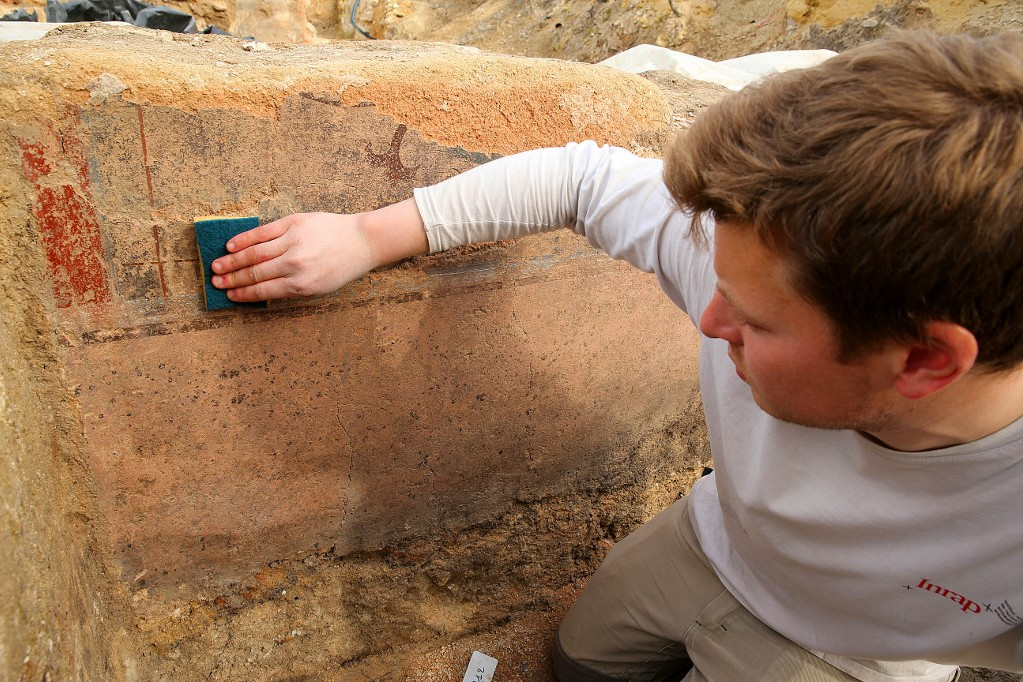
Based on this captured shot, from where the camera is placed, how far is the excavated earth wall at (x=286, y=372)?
1.27m

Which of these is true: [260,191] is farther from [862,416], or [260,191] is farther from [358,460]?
[862,416]

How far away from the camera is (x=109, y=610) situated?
1.53m

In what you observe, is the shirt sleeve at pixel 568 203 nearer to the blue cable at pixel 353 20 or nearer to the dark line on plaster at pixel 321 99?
the dark line on plaster at pixel 321 99

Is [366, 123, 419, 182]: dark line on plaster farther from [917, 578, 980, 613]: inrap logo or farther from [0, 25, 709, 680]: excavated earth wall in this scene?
[917, 578, 980, 613]: inrap logo

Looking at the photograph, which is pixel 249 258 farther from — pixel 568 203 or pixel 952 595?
pixel 952 595

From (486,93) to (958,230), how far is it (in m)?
0.96

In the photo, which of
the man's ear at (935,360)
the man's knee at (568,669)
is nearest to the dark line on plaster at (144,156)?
the man's ear at (935,360)

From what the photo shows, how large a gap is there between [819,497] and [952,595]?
25 centimetres

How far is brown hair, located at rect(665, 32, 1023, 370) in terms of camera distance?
2.68 ft

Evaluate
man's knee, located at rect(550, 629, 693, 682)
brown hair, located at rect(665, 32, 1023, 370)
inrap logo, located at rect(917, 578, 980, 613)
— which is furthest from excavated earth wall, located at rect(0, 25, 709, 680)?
inrap logo, located at rect(917, 578, 980, 613)

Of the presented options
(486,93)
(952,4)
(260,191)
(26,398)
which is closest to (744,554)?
(486,93)

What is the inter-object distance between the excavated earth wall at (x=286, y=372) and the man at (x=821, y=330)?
160 millimetres

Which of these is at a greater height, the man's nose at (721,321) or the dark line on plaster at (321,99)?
the dark line on plaster at (321,99)

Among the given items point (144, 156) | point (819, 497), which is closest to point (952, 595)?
point (819, 497)
